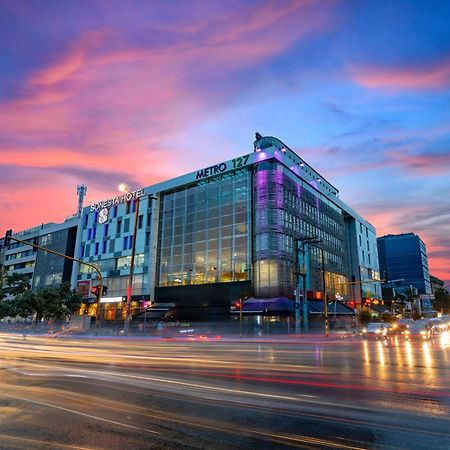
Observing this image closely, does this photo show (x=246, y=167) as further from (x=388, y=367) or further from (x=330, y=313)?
(x=388, y=367)

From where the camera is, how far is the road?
5863mm

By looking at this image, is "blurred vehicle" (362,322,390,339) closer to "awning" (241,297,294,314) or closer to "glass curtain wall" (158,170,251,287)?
"awning" (241,297,294,314)

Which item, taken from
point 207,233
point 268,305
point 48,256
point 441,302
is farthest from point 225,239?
point 441,302

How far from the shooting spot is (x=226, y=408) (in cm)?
778

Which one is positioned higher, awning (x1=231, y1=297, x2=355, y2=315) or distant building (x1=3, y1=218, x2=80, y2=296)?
distant building (x1=3, y1=218, x2=80, y2=296)

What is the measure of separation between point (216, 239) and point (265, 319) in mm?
14277

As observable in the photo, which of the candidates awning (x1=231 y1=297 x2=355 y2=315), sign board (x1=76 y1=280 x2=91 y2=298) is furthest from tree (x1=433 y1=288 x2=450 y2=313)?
sign board (x1=76 y1=280 x2=91 y2=298)

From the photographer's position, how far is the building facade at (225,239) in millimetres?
52406

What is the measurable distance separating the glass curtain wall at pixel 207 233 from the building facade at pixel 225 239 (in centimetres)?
16

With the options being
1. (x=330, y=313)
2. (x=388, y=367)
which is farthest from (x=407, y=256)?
(x=388, y=367)

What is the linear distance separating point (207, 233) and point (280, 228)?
12554 millimetres

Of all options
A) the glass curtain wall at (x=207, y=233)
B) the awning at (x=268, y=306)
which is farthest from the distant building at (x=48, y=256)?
the awning at (x=268, y=306)

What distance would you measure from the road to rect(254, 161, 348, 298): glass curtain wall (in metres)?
37.3

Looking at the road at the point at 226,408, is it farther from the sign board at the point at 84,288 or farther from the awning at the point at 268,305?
the sign board at the point at 84,288
